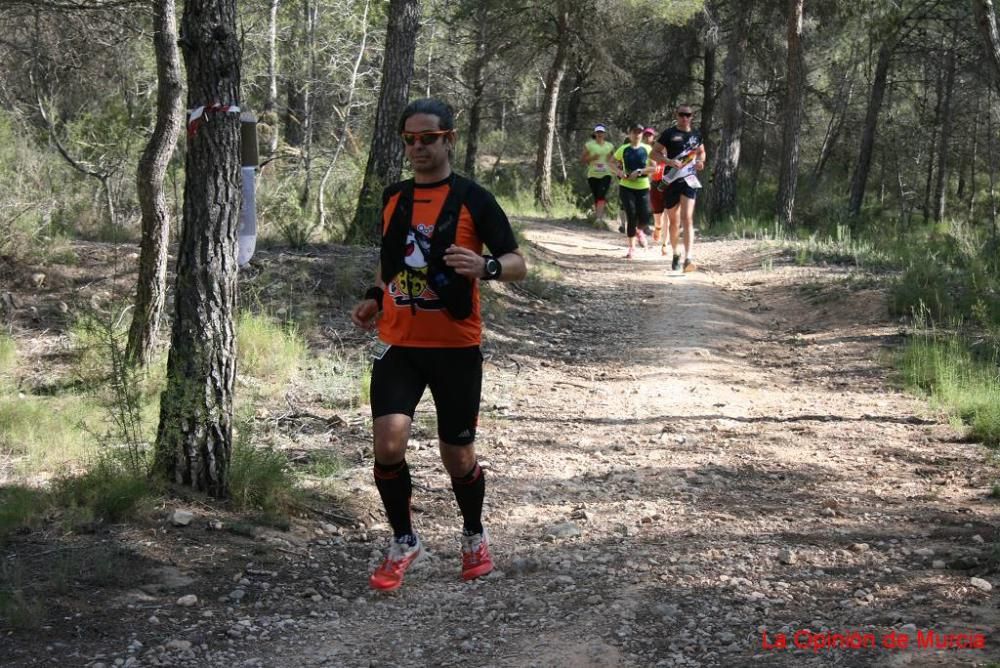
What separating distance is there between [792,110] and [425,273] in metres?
18.0

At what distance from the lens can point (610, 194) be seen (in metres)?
31.1

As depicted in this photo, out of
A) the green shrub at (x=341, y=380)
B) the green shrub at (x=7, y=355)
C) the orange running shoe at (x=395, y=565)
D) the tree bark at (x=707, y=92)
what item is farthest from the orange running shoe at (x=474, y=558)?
the tree bark at (x=707, y=92)

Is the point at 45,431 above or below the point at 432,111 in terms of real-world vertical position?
below

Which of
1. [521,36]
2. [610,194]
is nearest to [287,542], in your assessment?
[521,36]

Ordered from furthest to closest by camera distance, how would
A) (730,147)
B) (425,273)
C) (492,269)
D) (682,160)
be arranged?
(730,147) → (682,160) → (425,273) → (492,269)

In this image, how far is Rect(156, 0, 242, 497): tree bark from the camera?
4.98 m

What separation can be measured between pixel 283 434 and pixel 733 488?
2914mm

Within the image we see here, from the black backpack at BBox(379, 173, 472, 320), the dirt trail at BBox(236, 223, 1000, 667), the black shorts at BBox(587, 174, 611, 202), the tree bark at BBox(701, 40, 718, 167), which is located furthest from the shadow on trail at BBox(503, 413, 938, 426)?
the tree bark at BBox(701, 40, 718, 167)

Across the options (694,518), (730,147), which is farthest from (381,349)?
(730,147)

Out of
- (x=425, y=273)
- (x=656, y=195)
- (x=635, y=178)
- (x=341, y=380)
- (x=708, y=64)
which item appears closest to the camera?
(x=425, y=273)

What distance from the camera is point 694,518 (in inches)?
212

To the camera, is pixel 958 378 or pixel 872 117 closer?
pixel 958 378

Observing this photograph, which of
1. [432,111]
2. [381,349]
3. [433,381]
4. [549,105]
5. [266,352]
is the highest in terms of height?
[549,105]

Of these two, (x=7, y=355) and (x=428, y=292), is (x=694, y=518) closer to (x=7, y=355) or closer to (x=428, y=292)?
(x=428, y=292)
